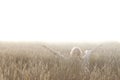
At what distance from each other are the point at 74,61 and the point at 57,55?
81 cm

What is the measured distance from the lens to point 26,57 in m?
5.74

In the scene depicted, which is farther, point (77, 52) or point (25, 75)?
point (77, 52)

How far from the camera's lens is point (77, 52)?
23.3ft

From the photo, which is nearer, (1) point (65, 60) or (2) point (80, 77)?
(2) point (80, 77)

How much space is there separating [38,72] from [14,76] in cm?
26

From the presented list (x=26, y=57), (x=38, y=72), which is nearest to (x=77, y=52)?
(x=26, y=57)

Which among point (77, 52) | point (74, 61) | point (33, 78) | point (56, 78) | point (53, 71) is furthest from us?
point (77, 52)

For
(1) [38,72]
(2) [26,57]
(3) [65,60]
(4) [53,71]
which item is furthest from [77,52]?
(1) [38,72]

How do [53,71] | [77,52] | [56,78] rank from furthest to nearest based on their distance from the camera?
[77,52] → [53,71] → [56,78]

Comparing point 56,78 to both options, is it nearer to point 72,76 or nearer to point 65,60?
point 72,76

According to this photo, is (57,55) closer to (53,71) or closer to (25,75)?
(53,71)

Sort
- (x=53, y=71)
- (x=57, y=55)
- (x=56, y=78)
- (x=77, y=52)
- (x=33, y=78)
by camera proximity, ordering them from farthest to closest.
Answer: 1. (x=77, y=52)
2. (x=57, y=55)
3. (x=53, y=71)
4. (x=56, y=78)
5. (x=33, y=78)

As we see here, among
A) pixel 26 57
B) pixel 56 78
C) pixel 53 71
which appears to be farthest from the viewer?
pixel 26 57

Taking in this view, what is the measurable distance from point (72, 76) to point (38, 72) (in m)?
0.52
